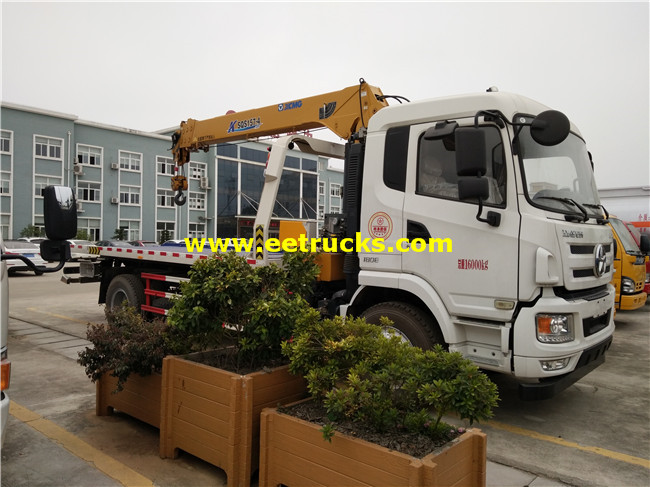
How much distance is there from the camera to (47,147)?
3509 centimetres

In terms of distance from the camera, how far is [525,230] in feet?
13.2

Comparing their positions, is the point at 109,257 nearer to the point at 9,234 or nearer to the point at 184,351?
the point at 184,351

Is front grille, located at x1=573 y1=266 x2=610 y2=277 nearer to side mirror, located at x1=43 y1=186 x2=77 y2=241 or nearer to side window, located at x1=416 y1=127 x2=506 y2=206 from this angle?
side window, located at x1=416 y1=127 x2=506 y2=206

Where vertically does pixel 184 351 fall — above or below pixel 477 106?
below

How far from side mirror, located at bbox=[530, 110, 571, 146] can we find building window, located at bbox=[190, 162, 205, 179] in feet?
132

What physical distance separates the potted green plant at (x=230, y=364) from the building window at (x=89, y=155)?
37.7 metres

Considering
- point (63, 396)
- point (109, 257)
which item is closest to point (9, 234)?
point (109, 257)

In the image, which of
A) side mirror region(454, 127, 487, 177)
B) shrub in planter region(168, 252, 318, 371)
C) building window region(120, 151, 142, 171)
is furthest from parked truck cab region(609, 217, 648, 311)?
building window region(120, 151, 142, 171)

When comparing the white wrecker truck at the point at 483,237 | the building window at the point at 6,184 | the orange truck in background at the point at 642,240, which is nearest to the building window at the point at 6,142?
the building window at the point at 6,184

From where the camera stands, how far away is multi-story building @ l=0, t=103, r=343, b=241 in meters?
33.8

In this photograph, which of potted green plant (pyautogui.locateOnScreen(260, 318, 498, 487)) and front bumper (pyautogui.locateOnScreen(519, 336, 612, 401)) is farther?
front bumper (pyautogui.locateOnScreen(519, 336, 612, 401))

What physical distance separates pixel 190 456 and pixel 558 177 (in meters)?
3.75

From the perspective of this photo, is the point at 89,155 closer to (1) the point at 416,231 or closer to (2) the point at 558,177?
(1) the point at 416,231

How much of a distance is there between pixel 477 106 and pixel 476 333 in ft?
6.39
